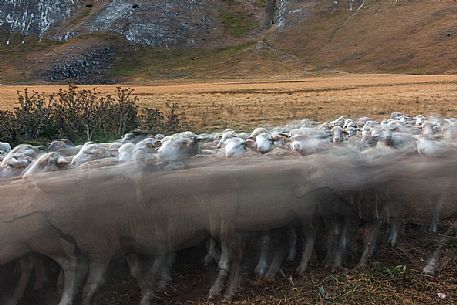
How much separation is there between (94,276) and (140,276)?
2.04 feet

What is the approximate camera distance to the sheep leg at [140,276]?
20.8 ft

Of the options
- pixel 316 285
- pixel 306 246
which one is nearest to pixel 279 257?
pixel 306 246

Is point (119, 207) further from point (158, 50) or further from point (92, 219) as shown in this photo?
point (158, 50)

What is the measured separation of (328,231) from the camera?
7.30m

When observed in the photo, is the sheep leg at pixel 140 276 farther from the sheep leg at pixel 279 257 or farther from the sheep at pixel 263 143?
the sheep at pixel 263 143

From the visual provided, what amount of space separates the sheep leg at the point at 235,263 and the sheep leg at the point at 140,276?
Answer: 90 centimetres

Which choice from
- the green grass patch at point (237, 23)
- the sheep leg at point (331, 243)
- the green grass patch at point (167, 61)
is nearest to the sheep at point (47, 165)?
the sheep leg at point (331, 243)

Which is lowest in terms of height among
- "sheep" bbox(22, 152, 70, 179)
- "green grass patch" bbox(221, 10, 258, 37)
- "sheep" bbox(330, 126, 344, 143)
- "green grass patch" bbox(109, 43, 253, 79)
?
"green grass patch" bbox(109, 43, 253, 79)

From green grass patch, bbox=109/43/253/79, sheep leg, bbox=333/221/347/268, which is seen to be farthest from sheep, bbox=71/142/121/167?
green grass patch, bbox=109/43/253/79

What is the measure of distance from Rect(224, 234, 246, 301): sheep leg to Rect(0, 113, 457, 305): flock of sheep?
0.04 ft

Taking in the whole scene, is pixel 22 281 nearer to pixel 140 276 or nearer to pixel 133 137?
pixel 140 276

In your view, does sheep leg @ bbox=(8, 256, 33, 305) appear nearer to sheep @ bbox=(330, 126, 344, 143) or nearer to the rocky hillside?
sheep @ bbox=(330, 126, 344, 143)

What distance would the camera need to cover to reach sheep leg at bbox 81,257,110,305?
233 inches

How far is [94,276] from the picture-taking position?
Result: 5945mm
